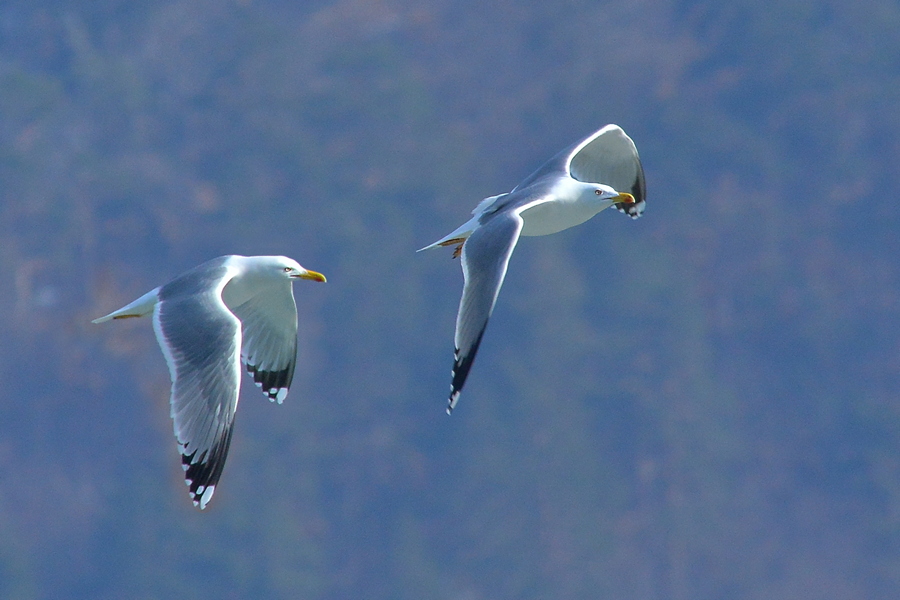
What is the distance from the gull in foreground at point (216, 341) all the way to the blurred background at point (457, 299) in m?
33.1

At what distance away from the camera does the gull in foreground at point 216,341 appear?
7.92 meters

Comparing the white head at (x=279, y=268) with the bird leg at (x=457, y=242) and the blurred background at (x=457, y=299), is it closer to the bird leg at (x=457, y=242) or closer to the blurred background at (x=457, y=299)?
the bird leg at (x=457, y=242)

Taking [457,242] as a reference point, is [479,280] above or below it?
below

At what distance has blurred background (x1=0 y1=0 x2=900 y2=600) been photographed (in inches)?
1736

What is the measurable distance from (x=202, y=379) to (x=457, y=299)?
39.0 meters

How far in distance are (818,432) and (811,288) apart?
518cm

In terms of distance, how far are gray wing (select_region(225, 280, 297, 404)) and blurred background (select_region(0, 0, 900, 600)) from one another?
108ft

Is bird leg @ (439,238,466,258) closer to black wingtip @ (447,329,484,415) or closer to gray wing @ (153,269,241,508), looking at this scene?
black wingtip @ (447,329,484,415)

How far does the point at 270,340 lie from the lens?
978cm

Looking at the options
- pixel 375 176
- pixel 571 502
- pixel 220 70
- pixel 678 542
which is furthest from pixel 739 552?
pixel 220 70

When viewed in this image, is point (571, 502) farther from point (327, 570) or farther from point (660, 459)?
point (327, 570)

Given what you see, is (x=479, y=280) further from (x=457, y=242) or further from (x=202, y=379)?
(x=202, y=379)

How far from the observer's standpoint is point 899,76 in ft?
171

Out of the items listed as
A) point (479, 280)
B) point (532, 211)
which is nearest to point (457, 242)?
point (532, 211)
